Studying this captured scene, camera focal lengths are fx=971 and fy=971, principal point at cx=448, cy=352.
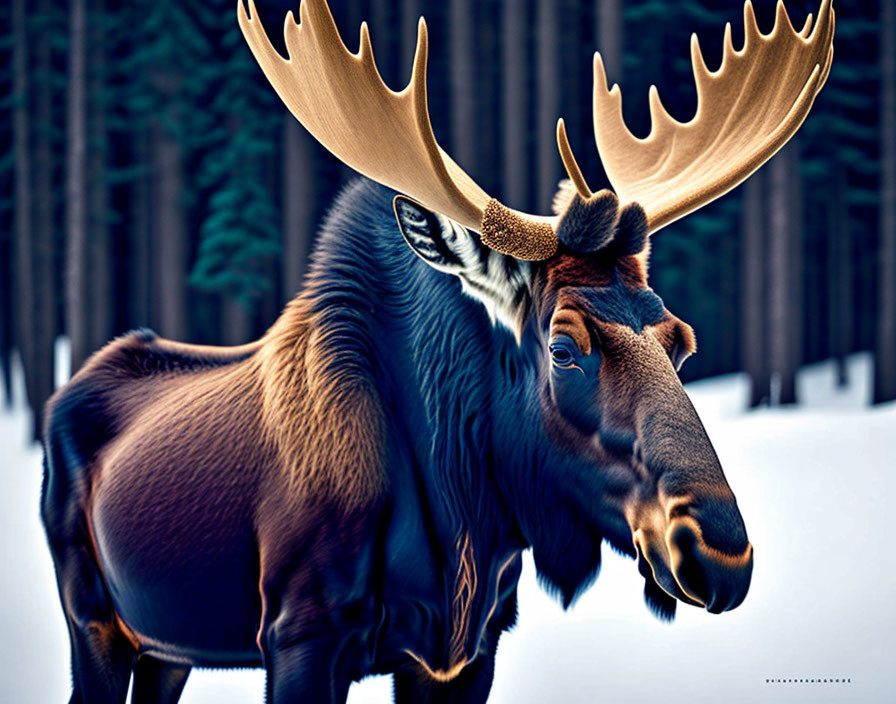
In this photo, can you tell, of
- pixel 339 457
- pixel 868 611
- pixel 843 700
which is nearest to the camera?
pixel 339 457

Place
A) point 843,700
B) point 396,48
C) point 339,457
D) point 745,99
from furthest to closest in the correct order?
point 396,48
point 843,700
point 745,99
point 339,457

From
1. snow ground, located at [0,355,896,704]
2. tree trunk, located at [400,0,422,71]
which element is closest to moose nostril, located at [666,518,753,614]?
snow ground, located at [0,355,896,704]

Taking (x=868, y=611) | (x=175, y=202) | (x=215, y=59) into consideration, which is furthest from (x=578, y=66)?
(x=868, y=611)

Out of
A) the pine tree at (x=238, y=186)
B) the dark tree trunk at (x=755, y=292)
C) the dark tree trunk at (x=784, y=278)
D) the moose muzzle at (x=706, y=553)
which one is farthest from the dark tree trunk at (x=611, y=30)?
the moose muzzle at (x=706, y=553)

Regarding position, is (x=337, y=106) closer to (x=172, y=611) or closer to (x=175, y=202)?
(x=172, y=611)

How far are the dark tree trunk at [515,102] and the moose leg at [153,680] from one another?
Answer: 8538 millimetres

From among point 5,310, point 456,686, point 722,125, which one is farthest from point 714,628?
point 5,310

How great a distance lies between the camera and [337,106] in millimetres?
2408

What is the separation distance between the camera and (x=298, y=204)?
1175cm

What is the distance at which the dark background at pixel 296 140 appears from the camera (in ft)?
36.2

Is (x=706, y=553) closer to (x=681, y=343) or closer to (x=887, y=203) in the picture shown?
(x=681, y=343)

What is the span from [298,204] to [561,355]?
32.5 feet

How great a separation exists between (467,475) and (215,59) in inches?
429

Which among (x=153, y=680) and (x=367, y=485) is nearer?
(x=367, y=485)
